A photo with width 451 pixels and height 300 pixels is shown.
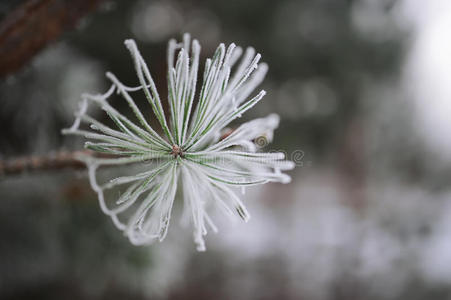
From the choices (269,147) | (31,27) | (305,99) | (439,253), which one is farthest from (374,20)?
(31,27)

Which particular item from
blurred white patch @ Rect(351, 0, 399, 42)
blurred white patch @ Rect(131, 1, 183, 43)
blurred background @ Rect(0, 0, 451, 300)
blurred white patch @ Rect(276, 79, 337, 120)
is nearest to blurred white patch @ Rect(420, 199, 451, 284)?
blurred background @ Rect(0, 0, 451, 300)

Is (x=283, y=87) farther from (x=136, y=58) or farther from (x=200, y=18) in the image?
(x=136, y=58)

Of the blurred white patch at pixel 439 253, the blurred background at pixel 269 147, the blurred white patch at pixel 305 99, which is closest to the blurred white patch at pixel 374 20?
the blurred background at pixel 269 147

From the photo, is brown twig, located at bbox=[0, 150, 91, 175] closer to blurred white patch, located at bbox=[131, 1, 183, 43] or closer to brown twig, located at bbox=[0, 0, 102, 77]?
brown twig, located at bbox=[0, 0, 102, 77]

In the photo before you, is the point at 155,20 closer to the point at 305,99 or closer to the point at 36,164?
the point at 305,99

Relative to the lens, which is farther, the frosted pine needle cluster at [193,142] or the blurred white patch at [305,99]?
the blurred white patch at [305,99]

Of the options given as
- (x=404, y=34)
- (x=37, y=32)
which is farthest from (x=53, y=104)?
(x=404, y=34)

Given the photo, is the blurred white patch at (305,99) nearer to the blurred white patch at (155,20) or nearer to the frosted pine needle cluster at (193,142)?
the blurred white patch at (155,20)

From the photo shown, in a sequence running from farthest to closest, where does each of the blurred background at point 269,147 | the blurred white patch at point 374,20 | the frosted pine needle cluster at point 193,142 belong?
the blurred white patch at point 374,20 < the blurred background at point 269,147 < the frosted pine needle cluster at point 193,142
